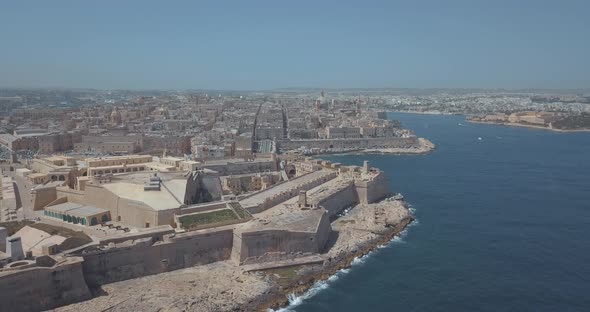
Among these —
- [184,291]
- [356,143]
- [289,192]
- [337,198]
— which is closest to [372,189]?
[337,198]

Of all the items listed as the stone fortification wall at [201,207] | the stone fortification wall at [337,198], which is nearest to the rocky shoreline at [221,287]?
the stone fortification wall at [201,207]

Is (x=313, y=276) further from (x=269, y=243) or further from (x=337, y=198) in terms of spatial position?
(x=337, y=198)

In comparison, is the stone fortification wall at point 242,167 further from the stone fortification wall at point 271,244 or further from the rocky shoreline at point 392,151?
the rocky shoreline at point 392,151

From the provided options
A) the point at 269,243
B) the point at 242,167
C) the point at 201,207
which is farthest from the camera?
the point at 242,167

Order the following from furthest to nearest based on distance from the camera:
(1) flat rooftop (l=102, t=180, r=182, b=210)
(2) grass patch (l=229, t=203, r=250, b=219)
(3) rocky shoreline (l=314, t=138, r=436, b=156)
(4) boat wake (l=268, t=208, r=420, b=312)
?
(3) rocky shoreline (l=314, t=138, r=436, b=156)
(2) grass patch (l=229, t=203, r=250, b=219)
(1) flat rooftop (l=102, t=180, r=182, b=210)
(4) boat wake (l=268, t=208, r=420, b=312)

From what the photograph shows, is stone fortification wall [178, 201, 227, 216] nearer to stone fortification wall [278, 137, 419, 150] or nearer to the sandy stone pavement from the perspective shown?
the sandy stone pavement

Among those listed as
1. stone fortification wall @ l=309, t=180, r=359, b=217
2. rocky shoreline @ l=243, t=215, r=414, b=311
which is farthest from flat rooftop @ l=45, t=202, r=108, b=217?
stone fortification wall @ l=309, t=180, r=359, b=217
